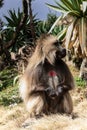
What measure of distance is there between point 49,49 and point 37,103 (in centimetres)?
92

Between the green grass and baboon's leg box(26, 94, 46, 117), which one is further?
the green grass

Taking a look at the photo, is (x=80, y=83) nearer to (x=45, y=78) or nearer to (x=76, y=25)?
(x=76, y=25)

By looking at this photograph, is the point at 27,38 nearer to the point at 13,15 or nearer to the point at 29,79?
the point at 13,15

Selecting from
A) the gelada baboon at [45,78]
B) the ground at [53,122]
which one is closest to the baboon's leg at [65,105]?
the gelada baboon at [45,78]

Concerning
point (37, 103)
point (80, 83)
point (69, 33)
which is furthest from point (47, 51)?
point (80, 83)

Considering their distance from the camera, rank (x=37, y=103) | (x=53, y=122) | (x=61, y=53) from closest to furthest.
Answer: (x=53, y=122) → (x=61, y=53) → (x=37, y=103)

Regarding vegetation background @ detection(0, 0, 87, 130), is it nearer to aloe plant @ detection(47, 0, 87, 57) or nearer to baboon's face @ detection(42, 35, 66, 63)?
aloe plant @ detection(47, 0, 87, 57)

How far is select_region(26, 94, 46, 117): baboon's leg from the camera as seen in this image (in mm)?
8295

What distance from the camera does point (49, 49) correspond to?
8.23 m

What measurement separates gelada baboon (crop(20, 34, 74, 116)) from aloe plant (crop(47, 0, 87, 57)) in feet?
6.58

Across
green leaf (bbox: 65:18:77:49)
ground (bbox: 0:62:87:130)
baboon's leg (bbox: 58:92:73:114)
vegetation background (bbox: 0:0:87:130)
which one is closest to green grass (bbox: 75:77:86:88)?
vegetation background (bbox: 0:0:87:130)

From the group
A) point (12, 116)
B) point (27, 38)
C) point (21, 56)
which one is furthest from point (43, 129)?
point (27, 38)

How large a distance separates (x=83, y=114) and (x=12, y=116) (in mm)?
1937

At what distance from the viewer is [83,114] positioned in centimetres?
831
